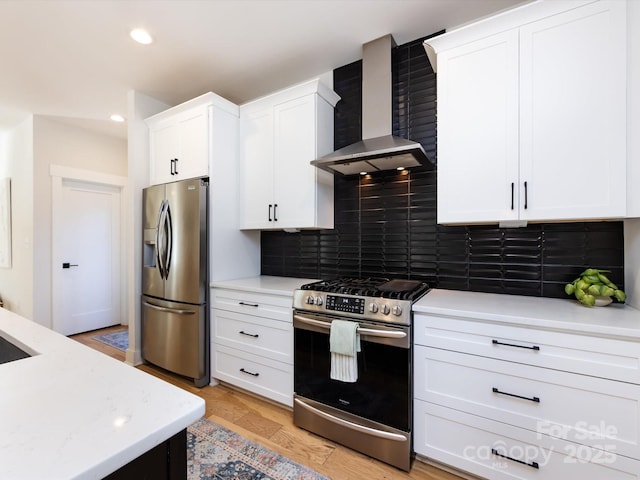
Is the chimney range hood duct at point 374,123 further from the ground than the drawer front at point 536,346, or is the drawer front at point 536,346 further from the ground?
the chimney range hood duct at point 374,123

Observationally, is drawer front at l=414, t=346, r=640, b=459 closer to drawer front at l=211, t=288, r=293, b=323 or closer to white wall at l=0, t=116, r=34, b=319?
drawer front at l=211, t=288, r=293, b=323

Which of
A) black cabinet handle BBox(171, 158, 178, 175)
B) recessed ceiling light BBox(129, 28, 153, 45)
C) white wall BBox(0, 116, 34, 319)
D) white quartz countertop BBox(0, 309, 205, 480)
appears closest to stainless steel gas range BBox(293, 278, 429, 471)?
white quartz countertop BBox(0, 309, 205, 480)

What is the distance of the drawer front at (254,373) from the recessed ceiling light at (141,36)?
2489mm

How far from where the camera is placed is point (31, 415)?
61 cm

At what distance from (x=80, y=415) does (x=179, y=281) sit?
7.22ft

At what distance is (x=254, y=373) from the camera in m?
2.37

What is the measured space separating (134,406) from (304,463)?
1.47 metres

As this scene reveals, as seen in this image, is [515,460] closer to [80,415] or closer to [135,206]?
[80,415]

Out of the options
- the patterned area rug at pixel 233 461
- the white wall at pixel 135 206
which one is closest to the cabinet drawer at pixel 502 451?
the patterned area rug at pixel 233 461

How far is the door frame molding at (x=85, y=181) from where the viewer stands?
3.88m

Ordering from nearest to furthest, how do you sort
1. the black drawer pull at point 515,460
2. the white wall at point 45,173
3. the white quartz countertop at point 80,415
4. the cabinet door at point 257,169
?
1. the white quartz countertop at point 80,415
2. the black drawer pull at point 515,460
3. the cabinet door at point 257,169
4. the white wall at point 45,173

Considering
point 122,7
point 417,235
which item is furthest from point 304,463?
point 122,7

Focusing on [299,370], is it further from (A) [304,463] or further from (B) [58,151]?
(B) [58,151]

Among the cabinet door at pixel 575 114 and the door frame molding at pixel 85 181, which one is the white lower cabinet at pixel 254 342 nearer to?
the cabinet door at pixel 575 114
